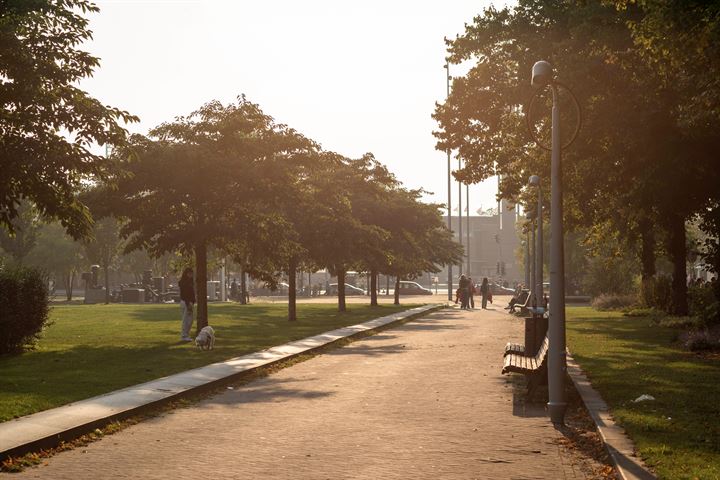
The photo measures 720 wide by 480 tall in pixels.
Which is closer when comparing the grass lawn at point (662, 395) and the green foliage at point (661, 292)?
the grass lawn at point (662, 395)

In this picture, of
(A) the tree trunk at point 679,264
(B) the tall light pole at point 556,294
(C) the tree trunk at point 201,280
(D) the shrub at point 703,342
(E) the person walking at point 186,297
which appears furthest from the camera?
(A) the tree trunk at point 679,264

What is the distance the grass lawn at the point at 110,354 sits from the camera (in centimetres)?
1484

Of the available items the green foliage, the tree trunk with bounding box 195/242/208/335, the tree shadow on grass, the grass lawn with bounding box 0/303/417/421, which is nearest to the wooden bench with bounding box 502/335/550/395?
the tree shadow on grass

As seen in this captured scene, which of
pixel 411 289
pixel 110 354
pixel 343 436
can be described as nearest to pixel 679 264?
→ pixel 110 354

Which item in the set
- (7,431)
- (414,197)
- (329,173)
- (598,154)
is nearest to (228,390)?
(7,431)

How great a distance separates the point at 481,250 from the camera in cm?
17375

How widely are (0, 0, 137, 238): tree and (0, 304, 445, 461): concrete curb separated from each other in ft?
17.1

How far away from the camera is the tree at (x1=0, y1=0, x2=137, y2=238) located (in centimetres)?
1992

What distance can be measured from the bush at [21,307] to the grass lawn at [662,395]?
12.5 meters

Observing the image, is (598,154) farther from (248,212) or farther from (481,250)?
(481,250)

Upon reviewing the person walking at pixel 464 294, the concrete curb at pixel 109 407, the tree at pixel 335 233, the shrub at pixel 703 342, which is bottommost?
the concrete curb at pixel 109 407

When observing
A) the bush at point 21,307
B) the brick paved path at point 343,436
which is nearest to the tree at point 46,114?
the bush at point 21,307

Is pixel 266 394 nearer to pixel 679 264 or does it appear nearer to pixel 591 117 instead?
pixel 591 117

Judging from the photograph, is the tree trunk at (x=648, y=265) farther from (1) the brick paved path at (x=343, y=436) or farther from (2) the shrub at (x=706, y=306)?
(1) the brick paved path at (x=343, y=436)
